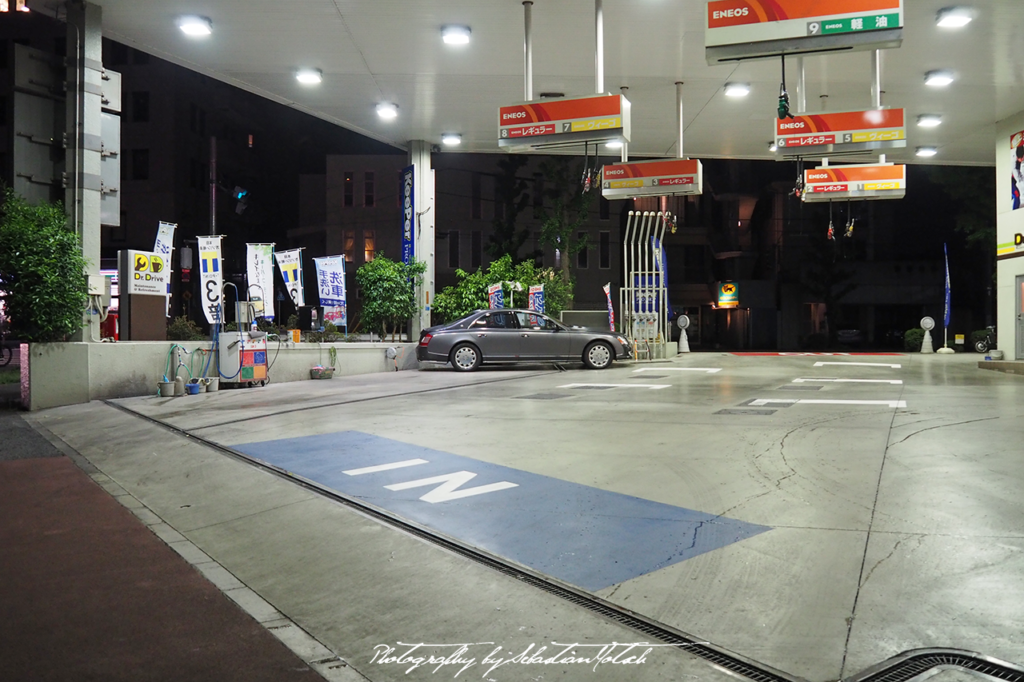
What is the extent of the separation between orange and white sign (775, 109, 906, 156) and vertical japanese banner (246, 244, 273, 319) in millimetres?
11682

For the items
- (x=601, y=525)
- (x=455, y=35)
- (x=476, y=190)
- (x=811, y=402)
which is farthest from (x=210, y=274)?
(x=476, y=190)

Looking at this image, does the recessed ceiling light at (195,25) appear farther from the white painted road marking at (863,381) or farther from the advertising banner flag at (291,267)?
the white painted road marking at (863,381)

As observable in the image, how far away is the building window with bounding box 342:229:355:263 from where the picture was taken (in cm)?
4278

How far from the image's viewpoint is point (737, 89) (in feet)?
49.3

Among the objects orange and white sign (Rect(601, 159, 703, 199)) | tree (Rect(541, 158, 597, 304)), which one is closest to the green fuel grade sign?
orange and white sign (Rect(601, 159, 703, 199))

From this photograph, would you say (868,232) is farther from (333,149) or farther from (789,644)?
(789,644)

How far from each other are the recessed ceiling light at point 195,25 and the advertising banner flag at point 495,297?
979 centimetres

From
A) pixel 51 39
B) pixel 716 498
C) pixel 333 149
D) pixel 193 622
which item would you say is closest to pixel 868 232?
pixel 333 149

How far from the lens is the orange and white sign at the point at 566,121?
1152cm

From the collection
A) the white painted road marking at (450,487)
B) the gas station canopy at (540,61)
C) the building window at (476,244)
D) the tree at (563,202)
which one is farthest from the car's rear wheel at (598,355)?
the building window at (476,244)

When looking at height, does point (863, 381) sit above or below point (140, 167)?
below

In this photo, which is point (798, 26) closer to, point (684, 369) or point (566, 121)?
point (566, 121)

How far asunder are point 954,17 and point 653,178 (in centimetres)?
614

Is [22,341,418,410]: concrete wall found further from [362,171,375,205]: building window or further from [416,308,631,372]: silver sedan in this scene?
[362,171,375,205]: building window
